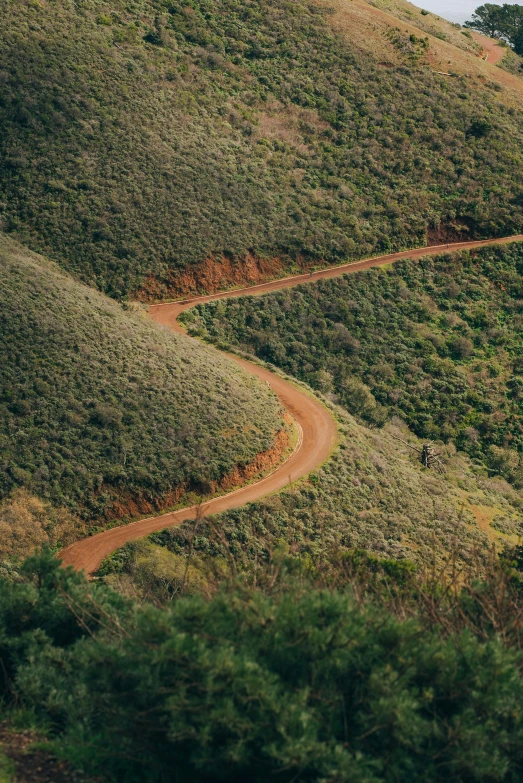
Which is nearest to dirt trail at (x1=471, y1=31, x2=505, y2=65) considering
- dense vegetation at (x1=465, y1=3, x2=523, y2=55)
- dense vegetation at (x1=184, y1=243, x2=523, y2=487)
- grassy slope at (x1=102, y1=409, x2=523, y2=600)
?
dense vegetation at (x1=465, y1=3, x2=523, y2=55)

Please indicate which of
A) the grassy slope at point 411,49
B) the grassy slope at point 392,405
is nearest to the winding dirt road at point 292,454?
the grassy slope at point 392,405

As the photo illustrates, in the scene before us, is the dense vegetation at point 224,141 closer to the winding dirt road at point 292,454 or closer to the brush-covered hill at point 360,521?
the winding dirt road at point 292,454

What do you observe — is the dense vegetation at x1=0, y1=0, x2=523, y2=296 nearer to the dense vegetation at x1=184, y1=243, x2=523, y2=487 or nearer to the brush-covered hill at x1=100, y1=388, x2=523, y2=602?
the dense vegetation at x1=184, y1=243, x2=523, y2=487

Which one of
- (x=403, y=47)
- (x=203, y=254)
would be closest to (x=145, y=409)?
(x=203, y=254)

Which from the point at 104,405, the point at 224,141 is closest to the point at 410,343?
the point at 224,141

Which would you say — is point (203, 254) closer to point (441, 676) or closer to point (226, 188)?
point (226, 188)
